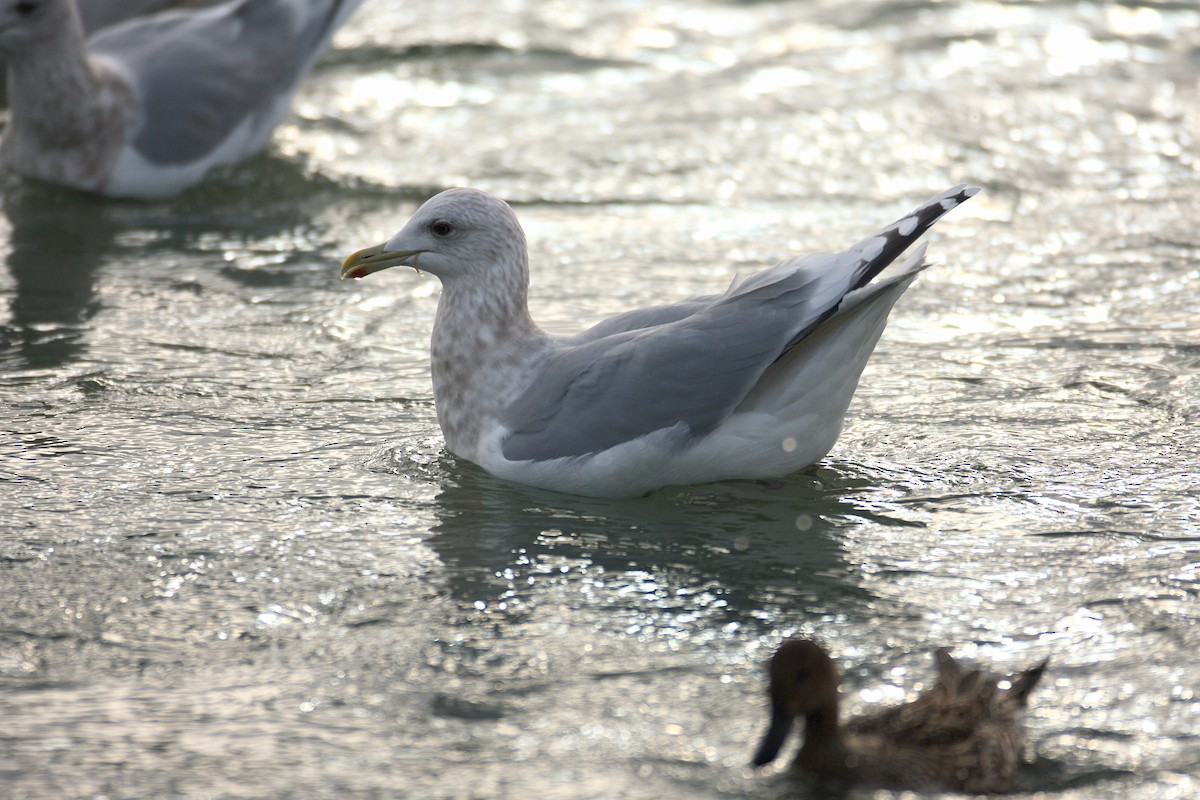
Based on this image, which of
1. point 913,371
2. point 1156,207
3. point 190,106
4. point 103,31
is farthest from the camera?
point 103,31

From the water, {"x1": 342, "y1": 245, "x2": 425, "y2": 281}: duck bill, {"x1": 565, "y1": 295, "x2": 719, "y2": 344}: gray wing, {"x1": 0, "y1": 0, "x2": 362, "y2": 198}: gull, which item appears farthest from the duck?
{"x1": 0, "y1": 0, "x2": 362, "y2": 198}: gull

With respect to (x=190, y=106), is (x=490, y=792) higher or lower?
lower

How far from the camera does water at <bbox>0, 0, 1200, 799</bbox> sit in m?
4.13

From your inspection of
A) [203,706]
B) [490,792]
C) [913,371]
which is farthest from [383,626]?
[913,371]

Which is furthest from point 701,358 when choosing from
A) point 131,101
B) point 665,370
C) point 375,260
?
point 131,101

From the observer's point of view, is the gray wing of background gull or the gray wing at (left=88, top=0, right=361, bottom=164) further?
the gray wing at (left=88, top=0, right=361, bottom=164)

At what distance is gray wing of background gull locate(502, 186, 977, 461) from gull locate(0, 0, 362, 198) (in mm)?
4319

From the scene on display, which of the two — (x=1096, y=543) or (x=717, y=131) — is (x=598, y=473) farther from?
(x=717, y=131)

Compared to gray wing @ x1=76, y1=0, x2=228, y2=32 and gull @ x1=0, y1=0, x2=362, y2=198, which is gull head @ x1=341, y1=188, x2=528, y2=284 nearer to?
gull @ x1=0, y1=0, x2=362, y2=198

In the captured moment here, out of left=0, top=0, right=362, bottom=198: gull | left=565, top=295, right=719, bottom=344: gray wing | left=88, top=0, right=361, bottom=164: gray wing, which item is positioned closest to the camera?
left=565, top=295, right=719, bottom=344: gray wing

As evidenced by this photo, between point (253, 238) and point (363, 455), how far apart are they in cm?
291

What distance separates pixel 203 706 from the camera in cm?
421

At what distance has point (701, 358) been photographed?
5348 millimetres

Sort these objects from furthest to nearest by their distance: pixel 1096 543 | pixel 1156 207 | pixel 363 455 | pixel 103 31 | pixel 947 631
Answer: pixel 103 31, pixel 1156 207, pixel 363 455, pixel 1096 543, pixel 947 631
